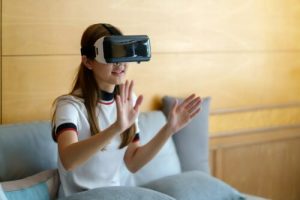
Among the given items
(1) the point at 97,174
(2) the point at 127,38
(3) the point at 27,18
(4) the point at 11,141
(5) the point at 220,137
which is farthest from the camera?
(5) the point at 220,137

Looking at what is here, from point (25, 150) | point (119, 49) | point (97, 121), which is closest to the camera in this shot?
point (119, 49)

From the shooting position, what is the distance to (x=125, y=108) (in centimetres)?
158

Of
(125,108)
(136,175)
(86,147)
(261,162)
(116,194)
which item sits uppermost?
(125,108)

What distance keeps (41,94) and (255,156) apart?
1.42 metres

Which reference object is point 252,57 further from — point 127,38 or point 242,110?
point 127,38

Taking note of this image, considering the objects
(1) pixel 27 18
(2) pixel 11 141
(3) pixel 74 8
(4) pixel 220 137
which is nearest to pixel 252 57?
(4) pixel 220 137

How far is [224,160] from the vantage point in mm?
2980

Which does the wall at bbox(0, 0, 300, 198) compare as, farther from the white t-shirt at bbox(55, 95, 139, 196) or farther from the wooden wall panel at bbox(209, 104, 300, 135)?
the white t-shirt at bbox(55, 95, 139, 196)

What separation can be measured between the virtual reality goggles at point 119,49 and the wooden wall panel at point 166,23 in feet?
1.79

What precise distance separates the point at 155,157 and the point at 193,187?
278 millimetres

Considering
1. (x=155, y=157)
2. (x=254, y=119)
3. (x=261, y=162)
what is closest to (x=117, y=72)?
(x=155, y=157)

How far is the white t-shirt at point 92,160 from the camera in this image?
1.74 m

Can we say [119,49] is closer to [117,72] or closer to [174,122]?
[117,72]

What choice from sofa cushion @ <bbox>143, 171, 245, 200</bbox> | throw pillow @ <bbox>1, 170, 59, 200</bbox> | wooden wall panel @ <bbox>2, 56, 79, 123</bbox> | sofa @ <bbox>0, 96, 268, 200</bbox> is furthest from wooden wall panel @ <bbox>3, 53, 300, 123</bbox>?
sofa cushion @ <bbox>143, 171, 245, 200</bbox>
